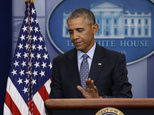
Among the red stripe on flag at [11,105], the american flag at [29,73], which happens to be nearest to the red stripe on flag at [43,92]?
the american flag at [29,73]

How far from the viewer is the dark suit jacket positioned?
1.45 m

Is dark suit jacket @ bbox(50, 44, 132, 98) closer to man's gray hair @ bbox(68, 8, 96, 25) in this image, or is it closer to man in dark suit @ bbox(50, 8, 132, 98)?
man in dark suit @ bbox(50, 8, 132, 98)

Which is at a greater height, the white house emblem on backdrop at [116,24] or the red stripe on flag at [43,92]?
the white house emblem on backdrop at [116,24]

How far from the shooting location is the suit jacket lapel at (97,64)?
1.48 metres

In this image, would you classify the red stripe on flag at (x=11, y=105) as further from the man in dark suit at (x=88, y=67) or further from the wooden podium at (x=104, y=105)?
the wooden podium at (x=104, y=105)

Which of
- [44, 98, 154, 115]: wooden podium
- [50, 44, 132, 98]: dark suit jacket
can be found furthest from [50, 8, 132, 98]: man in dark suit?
[44, 98, 154, 115]: wooden podium

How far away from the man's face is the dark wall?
4.99 ft

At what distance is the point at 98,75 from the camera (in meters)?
1.47

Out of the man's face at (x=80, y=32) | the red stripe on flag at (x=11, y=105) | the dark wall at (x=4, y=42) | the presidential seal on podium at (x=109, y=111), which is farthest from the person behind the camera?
the dark wall at (x=4, y=42)

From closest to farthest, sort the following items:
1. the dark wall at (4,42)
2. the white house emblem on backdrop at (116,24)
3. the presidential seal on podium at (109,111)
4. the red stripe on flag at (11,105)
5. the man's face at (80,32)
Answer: the presidential seal on podium at (109,111)
the man's face at (80,32)
the red stripe on flag at (11,105)
the dark wall at (4,42)
the white house emblem on backdrop at (116,24)

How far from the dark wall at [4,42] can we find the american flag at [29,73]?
0.17 meters

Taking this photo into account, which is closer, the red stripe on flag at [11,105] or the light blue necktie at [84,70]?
the light blue necktie at [84,70]

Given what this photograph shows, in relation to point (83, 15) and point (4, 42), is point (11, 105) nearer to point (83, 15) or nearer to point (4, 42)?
point (4, 42)

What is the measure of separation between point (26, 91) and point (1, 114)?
1.48ft
